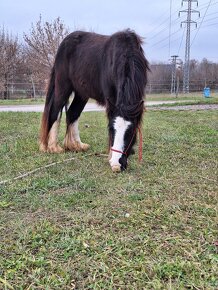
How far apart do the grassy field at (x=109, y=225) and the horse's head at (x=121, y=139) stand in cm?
15

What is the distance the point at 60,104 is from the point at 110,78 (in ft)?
4.53

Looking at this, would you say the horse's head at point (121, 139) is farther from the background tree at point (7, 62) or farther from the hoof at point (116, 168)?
the background tree at point (7, 62)

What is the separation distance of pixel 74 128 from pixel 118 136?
75.2 inches

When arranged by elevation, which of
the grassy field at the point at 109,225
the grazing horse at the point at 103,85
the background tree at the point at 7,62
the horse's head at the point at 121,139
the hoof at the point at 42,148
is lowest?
the grassy field at the point at 109,225

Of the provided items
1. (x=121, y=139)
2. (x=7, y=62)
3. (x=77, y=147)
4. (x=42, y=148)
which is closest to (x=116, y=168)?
(x=121, y=139)

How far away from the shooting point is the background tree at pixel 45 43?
20875mm

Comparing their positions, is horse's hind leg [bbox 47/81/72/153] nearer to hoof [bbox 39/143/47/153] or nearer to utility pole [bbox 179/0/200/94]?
hoof [bbox 39/143/47/153]

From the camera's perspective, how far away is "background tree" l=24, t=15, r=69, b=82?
20.9 m

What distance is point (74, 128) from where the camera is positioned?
5.47 m

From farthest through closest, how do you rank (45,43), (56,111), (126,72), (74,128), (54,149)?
1. (45,43)
2. (74,128)
3. (56,111)
4. (54,149)
5. (126,72)

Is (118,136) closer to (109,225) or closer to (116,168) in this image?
(116,168)

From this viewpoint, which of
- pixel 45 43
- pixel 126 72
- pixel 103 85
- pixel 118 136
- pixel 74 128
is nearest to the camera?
pixel 118 136

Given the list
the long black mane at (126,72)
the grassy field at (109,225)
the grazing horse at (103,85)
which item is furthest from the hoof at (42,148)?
the long black mane at (126,72)

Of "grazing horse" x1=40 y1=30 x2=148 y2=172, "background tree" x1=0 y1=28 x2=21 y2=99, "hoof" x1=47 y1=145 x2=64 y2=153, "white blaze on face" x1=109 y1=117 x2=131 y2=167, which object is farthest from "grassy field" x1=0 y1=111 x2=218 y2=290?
"background tree" x1=0 y1=28 x2=21 y2=99
